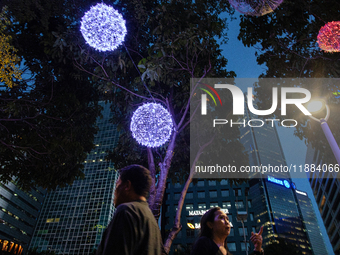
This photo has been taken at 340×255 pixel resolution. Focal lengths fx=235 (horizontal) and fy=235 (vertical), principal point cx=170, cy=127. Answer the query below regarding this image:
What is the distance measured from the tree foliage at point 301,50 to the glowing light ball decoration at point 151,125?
4.60 m

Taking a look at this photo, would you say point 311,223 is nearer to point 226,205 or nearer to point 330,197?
point 330,197

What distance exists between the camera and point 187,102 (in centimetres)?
980

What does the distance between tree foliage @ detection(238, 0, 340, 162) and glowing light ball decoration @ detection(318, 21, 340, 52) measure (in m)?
1.79

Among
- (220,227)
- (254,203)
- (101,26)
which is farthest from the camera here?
(254,203)

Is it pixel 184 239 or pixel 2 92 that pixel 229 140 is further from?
pixel 184 239

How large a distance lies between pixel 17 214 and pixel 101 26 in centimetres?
8105

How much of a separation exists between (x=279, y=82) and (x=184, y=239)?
51835 millimetres

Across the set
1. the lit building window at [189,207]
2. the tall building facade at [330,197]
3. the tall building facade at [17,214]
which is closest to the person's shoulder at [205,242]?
the tall building facade at [330,197]

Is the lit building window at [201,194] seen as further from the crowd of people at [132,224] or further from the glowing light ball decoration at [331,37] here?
the crowd of people at [132,224]

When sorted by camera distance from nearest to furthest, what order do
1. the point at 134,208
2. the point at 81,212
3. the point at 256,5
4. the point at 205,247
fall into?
the point at 134,208, the point at 205,247, the point at 256,5, the point at 81,212

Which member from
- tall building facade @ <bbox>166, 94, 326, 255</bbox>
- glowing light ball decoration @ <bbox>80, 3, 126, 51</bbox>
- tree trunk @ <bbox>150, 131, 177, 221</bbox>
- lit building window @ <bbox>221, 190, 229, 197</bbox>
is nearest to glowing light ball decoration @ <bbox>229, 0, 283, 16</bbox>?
glowing light ball decoration @ <bbox>80, 3, 126, 51</bbox>

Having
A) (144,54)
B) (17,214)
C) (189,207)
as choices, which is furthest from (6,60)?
(17,214)

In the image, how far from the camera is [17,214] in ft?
225

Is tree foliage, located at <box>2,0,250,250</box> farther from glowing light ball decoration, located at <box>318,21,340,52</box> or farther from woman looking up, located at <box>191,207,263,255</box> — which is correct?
woman looking up, located at <box>191,207,263,255</box>
